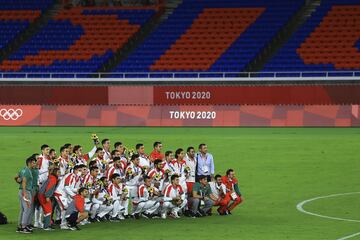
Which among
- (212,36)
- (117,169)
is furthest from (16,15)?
(117,169)

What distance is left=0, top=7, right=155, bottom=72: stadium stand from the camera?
69.4 metres

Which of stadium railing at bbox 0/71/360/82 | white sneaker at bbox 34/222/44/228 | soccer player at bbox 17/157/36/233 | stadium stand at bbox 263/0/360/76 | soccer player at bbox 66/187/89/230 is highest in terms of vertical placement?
stadium stand at bbox 263/0/360/76

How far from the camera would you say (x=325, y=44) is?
65.9 m

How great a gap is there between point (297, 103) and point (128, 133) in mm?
12395

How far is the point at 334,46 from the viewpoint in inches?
2574

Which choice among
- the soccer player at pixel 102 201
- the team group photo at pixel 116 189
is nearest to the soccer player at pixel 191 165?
the team group photo at pixel 116 189

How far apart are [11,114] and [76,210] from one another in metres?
33.6

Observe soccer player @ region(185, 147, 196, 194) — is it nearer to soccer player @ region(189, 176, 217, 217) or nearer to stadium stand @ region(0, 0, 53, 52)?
soccer player @ region(189, 176, 217, 217)

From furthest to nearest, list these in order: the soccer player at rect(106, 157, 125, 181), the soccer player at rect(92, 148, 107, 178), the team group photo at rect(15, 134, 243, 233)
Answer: the soccer player at rect(92, 148, 107, 178), the soccer player at rect(106, 157, 125, 181), the team group photo at rect(15, 134, 243, 233)

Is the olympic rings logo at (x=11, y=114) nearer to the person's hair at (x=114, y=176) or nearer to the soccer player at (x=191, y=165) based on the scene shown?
the soccer player at (x=191, y=165)

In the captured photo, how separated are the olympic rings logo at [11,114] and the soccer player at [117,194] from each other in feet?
104

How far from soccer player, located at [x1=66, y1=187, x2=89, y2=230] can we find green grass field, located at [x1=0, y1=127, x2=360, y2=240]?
341 mm

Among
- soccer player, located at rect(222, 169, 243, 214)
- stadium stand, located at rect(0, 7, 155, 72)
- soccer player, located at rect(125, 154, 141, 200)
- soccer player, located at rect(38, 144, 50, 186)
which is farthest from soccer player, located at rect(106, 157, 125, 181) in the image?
stadium stand, located at rect(0, 7, 155, 72)

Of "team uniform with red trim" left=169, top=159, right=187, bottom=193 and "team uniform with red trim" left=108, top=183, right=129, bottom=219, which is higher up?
"team uniform with red trim" left=169, top=159, right=187, bottom=193
